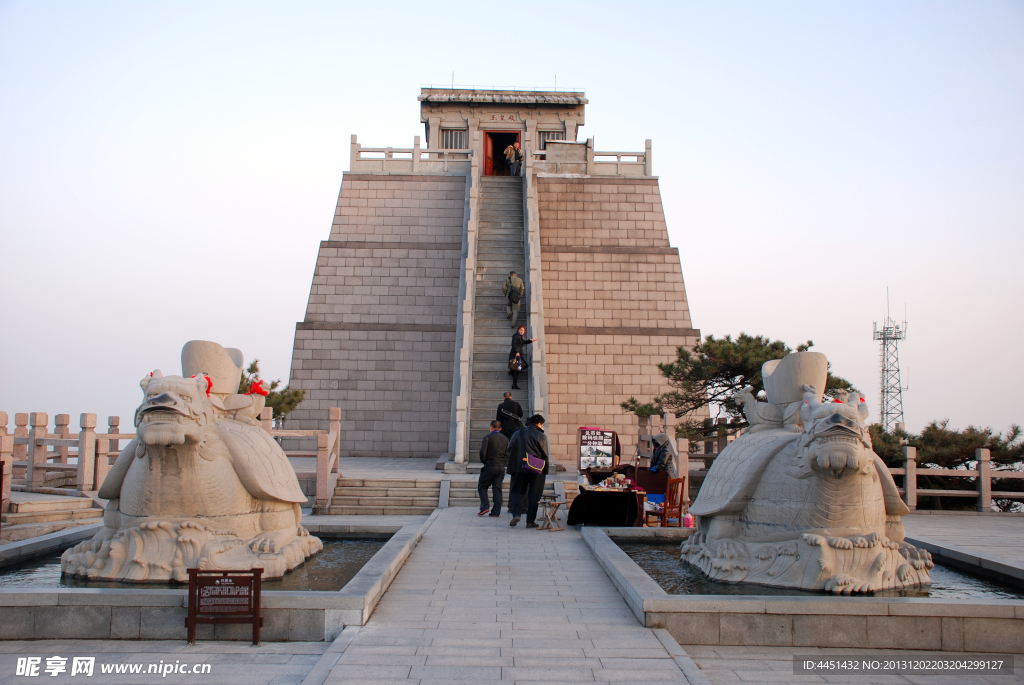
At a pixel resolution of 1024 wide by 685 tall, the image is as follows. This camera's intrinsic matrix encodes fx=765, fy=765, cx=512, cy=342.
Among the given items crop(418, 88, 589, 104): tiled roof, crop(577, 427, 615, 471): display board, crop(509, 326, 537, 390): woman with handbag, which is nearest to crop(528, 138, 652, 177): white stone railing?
crop(418, 88, 589, 104): tiled roof

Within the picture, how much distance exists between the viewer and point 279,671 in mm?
4312

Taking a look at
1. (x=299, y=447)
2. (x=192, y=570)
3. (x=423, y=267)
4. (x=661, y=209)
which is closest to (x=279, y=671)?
(x=192, y=570)

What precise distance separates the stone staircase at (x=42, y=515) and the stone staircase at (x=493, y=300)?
241 inches

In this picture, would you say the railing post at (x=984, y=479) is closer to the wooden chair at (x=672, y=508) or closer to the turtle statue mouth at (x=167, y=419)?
the wooden chair at (x=672, y=508)

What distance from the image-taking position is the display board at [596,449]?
37.6ft

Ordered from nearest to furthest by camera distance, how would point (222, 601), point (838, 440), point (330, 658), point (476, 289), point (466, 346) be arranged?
point (330, 658), point (222, 601), point (838, 440), point (466, 346), point (476, 289)

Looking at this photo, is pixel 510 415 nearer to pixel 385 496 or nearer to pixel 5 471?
pixel 385 496

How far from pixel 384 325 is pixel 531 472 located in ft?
37.4

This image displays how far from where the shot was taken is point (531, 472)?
367 inches

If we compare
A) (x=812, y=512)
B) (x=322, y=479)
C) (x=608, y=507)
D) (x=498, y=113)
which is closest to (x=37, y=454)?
(x=322, y=479)

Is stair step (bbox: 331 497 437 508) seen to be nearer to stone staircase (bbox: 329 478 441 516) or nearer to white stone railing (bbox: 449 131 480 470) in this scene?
stone staircase (bbox: 329 478 441 516)

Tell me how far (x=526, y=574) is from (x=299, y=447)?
42.5 feet

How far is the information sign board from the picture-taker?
4758mm

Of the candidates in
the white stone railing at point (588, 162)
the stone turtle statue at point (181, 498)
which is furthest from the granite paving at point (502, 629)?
the white stone railing at point (588, 162)
